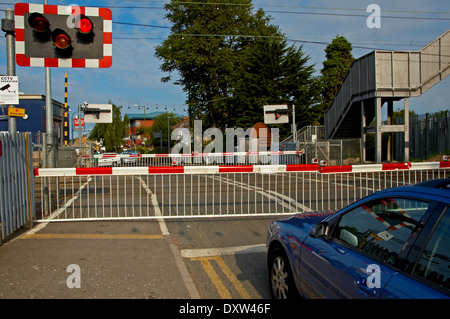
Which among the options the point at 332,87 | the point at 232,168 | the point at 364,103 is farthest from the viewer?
the point at 332,87

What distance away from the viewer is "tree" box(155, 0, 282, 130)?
37.7 metres

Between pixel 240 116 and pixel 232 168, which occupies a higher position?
pixel 240 116

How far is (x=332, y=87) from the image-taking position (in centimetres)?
3869

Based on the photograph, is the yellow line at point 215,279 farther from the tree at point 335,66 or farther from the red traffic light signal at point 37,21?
the tree at point 335,66

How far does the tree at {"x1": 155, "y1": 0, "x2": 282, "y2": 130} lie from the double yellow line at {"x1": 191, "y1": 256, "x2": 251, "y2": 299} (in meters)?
32.7

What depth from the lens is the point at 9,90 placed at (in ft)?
23.9

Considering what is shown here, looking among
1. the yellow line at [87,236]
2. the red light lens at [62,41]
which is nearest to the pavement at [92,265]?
the yellow line at [87,236]

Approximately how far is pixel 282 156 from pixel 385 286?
63.4 feet

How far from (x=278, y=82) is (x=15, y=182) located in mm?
29323

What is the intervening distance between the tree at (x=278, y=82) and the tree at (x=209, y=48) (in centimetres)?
458

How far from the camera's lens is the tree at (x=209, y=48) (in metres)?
37.7
